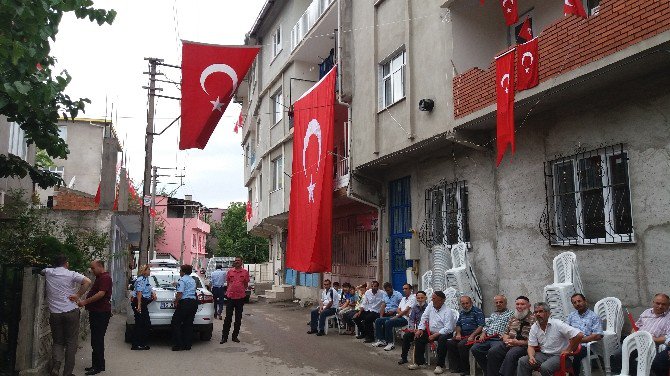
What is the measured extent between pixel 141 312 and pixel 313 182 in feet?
21.8

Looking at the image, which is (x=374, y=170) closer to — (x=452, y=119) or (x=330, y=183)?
(x=330, y=183)

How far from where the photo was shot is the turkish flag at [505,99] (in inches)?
358

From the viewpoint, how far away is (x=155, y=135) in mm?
20547

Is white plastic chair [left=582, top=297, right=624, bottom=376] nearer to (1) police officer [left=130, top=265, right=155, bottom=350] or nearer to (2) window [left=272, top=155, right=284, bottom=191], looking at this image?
(1) police officer [left=130, top=265, right=155, bottom=350]

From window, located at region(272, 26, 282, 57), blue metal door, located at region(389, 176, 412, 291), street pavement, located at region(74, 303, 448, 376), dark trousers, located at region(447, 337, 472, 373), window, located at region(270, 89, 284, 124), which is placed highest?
window, located at region(272, 26, 282, 57)

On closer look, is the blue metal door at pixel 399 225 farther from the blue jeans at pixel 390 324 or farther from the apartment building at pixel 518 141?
the blue jeans at pixel 390 324

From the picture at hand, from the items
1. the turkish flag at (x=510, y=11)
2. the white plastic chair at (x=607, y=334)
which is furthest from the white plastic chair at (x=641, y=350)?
the turkish flag at (x=510, y=11)

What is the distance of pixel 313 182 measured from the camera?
16.7 meters

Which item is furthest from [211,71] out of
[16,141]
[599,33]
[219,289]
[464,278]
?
[219,289]

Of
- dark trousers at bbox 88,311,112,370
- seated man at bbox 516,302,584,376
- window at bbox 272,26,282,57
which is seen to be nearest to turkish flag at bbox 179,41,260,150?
dark trousers at bbox 88,311,112,370

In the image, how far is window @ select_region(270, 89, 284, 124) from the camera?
77.4ft

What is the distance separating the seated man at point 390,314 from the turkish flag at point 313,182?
3048 millimetres

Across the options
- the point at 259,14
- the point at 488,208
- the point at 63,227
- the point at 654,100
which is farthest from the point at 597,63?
the point at 259,14

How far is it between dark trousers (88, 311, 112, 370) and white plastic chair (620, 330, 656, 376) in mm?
7479
